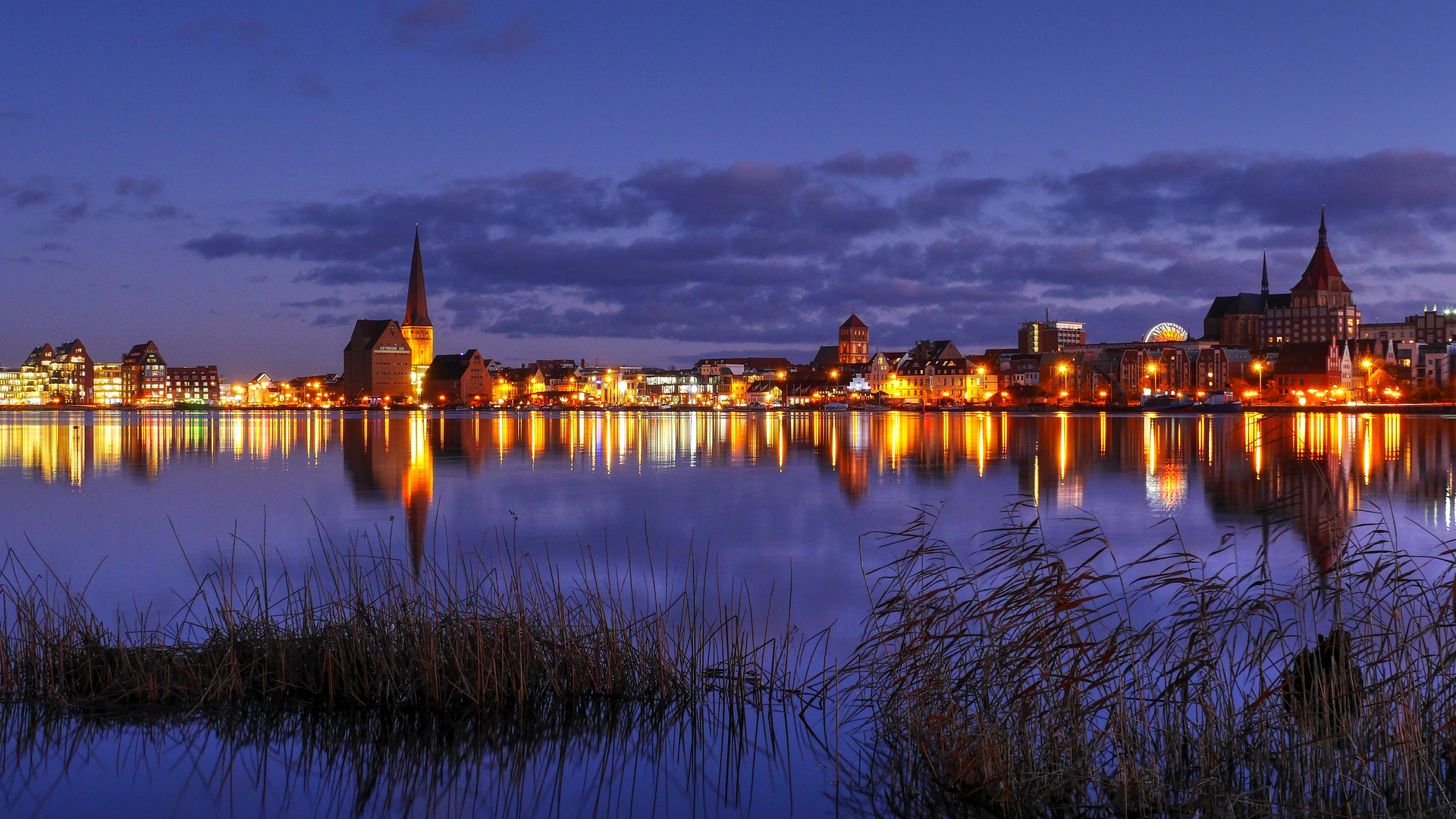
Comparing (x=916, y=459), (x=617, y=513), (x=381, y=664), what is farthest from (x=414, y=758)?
(x=916, y=459)

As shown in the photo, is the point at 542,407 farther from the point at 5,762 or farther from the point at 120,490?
the point at 5,762

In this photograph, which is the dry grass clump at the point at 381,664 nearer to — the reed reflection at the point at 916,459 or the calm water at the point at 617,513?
the calm water at the point at 617,513

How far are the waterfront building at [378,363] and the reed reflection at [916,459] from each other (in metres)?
124

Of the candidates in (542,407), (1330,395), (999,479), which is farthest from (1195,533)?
(542,407)

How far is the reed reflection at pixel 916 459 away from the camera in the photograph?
2272cm

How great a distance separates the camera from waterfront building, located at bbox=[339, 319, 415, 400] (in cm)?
19338

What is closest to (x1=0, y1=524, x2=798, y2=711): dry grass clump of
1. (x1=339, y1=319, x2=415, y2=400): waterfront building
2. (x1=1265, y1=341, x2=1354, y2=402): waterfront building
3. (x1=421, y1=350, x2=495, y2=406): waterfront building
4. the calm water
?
the calm water

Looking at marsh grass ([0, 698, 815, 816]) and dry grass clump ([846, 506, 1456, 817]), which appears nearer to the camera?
dry grass clump ([846, 506, 1456, 817])

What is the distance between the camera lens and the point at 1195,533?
688 inches

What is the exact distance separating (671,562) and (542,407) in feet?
590

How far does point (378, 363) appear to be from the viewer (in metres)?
193

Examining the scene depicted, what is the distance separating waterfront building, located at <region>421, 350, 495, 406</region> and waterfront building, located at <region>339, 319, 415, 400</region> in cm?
428

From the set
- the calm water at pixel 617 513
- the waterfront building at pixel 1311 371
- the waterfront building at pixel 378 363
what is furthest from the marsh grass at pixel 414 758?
the waterfront building at pixel 378 363

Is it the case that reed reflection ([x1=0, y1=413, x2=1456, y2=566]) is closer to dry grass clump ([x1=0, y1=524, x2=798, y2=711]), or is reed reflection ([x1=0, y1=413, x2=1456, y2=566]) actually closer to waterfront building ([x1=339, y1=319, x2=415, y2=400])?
dry grass clump ([x1=0, y1=524, x2=798, y2=711])
